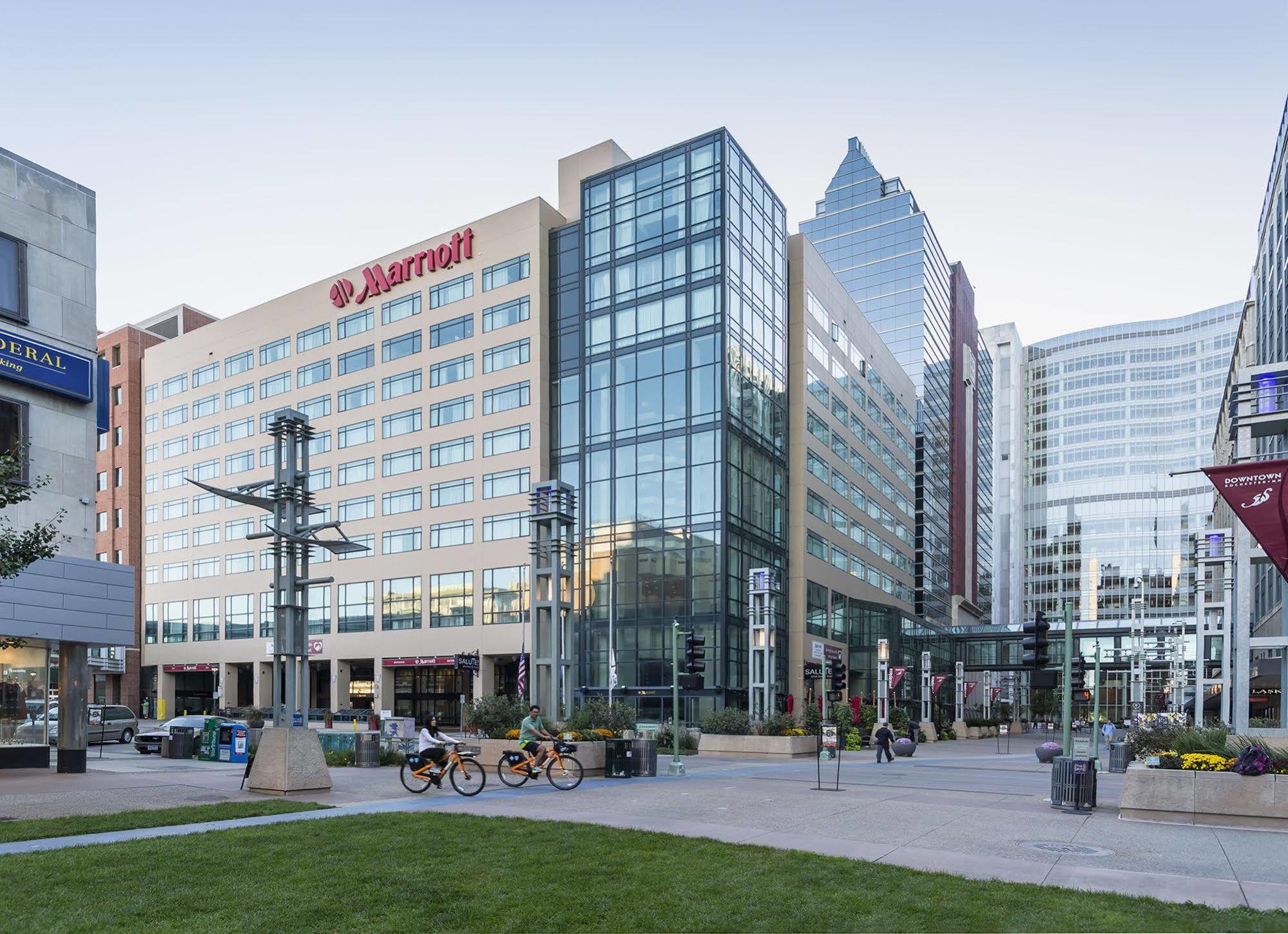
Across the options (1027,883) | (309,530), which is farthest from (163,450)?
(1027,883)

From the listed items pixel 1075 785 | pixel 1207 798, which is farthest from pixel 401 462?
pixel 1207 798

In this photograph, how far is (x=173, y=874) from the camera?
37.7 feet

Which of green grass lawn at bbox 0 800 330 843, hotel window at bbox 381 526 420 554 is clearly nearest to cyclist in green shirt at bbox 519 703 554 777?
green grass lawn at bbox 0 800 330 843

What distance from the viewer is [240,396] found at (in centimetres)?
8188

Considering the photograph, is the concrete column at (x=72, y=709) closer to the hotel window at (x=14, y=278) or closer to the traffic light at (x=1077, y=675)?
the hotel window at (x=14, y=278)

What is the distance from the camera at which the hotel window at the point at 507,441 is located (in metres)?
64.9

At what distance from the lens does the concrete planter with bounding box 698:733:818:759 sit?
37.9 metres

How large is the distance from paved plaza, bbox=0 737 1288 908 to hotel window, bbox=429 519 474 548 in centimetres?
3665

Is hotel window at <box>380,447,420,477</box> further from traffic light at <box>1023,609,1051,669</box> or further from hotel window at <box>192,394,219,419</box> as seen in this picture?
traffic light at <box>1023,609,1051,669</box>

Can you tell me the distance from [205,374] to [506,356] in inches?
1301

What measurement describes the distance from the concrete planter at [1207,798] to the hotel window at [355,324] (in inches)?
2542

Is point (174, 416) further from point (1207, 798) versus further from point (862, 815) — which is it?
point (1207, 798)

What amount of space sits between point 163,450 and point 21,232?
66835mm

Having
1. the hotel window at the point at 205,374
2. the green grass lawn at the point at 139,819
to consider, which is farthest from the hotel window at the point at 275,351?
the green grass lawn at the point at 139,819
